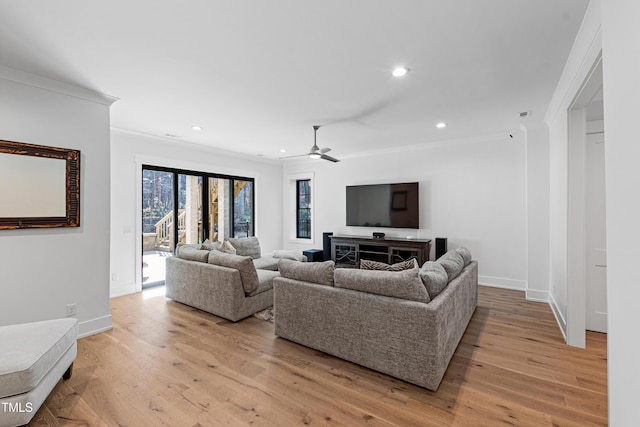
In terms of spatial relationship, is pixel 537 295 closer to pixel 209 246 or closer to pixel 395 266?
pixel 395 266

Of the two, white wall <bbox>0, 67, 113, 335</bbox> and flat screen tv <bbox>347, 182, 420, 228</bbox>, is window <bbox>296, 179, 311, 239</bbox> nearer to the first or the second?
flat screen tv <bbox>347, 182, 420, 228</bbox>

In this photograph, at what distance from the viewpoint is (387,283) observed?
238 centimetres

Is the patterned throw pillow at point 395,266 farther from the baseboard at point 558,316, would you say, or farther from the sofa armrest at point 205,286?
the baseboard at point 558,316

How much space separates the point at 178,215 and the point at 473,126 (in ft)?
17.5

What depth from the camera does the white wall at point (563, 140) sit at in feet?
6.47

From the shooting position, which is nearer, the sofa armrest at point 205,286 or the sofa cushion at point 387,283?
the sofa cushion at point 387,283

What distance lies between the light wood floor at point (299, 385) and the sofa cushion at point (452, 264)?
72 centimetres

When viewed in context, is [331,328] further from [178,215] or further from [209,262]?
[178,215]

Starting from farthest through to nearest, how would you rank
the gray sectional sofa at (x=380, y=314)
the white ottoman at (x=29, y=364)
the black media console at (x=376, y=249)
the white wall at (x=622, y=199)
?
the black media console at (x=376, y=249)
the gray sectional sofa at (x=380, y=314)
the white ottoman at (x=29, y=364)
the white wall at (x=622, y=199)

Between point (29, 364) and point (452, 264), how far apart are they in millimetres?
3373

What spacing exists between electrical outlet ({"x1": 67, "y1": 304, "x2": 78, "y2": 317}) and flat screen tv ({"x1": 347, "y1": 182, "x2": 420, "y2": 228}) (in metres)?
4.83

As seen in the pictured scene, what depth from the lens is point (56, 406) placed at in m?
2.02

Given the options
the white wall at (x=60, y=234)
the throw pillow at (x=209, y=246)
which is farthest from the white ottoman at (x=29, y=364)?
the throw pillow at (x=209, y=246)

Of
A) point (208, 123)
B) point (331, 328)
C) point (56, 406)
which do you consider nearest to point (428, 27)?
point (331, 328)
